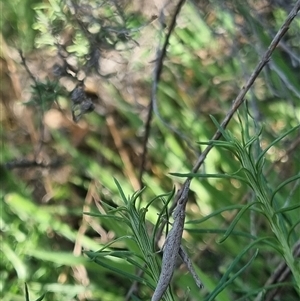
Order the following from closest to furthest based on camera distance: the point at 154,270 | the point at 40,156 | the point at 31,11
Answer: the point at 154,270
the point at 31,11
the point at 40,156

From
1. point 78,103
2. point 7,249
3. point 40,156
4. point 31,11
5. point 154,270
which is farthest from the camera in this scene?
point 40,156

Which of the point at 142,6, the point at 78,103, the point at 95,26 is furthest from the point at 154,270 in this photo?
the point at 142,6

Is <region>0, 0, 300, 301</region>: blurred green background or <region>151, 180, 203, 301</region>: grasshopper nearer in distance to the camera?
<region>151, 180, 203, 301</region>: grasshopper

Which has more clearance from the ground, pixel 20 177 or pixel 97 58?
pixel 97 58

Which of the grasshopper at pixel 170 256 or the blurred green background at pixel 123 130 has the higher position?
the grasshopper at pixel 170 256

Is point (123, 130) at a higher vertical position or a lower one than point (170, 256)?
lower

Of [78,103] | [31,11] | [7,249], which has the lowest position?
[7,249]

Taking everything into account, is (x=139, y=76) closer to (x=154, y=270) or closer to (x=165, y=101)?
(x=165, y=101)

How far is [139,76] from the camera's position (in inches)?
56.5

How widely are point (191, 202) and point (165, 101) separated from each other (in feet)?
0.93

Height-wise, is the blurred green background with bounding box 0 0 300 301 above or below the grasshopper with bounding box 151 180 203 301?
below

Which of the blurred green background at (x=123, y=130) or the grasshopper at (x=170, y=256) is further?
the blurred green background at (x=123, y=130)

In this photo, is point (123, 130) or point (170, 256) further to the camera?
point (123, 130)

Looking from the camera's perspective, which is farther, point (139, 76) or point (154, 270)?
point (139, 76)
